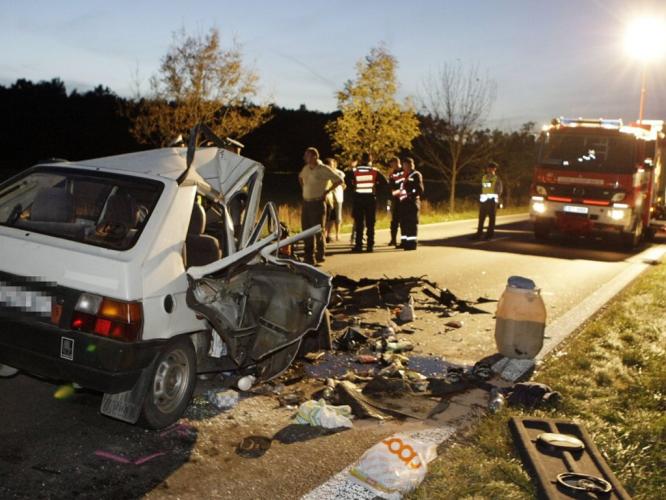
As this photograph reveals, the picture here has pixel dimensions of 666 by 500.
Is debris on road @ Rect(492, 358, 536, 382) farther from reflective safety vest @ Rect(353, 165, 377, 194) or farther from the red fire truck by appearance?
the red fire truck

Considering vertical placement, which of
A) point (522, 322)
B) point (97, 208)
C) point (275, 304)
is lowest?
point (522, 322)

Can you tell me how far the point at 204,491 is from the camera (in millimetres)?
3572

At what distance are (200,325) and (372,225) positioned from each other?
9879mm

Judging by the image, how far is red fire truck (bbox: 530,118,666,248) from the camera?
16.8 meters

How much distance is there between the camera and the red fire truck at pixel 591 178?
16.8m

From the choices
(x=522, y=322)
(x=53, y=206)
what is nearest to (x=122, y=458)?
(x=53, y=206)

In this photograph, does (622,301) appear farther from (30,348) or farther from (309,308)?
(30,348)

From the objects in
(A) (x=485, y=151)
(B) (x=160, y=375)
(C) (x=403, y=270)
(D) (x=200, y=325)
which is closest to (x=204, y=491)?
(B) (x=160, y=375)

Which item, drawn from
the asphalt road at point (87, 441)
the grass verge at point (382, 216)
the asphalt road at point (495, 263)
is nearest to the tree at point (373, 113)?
the grass verge at point (382, 216)

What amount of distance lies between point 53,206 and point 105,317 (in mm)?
1205

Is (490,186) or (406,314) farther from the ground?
(490,186)

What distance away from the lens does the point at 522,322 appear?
248 inches

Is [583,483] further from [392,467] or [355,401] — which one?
[355,401]

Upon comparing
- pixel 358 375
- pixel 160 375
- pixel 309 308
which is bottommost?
pixel 358 375
